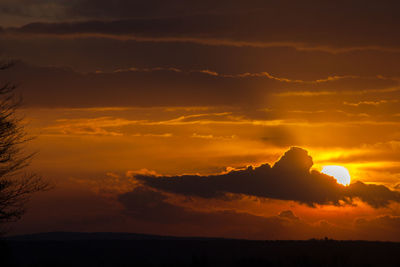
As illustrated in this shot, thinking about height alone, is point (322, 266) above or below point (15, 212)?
below

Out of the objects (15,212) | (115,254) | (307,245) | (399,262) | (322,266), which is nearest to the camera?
(15,212)

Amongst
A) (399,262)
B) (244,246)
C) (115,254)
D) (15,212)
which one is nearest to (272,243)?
(244,246)

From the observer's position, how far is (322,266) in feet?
138

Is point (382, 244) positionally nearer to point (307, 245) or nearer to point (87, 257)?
point (307, 245)

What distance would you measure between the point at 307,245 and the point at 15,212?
32613mm

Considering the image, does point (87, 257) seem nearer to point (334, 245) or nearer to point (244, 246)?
point (244, 246)

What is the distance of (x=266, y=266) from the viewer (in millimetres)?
42969

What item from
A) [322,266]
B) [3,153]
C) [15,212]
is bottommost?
[322,266]

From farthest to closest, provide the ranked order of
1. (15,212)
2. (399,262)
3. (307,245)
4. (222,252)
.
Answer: (222,252)
(307,245)
(399,262)
(15,212)

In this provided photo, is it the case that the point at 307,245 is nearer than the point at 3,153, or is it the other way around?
the point at 3,153

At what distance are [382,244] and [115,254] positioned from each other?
27.2 metres

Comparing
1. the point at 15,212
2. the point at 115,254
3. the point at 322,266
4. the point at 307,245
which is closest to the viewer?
the point at 15,212

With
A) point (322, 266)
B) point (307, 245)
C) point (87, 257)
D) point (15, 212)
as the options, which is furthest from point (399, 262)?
point (87, 257)

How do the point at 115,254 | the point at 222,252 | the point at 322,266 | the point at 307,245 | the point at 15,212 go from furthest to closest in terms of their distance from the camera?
the point at 115,254, the point at 222,252, the point at 307,245, the point at 322,266, the point at 15,212
